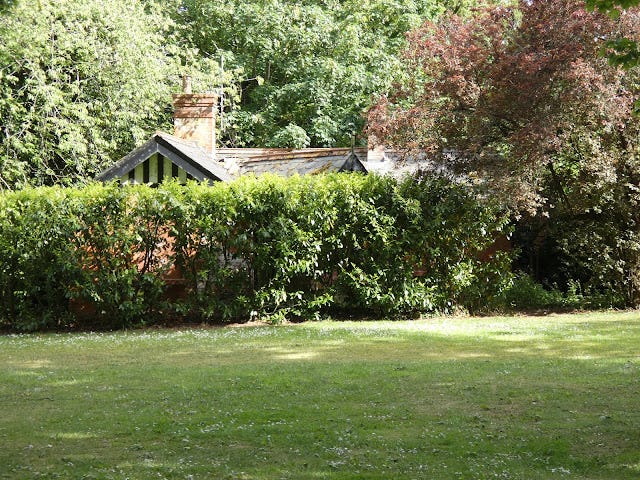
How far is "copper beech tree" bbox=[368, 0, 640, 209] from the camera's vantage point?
14.2m

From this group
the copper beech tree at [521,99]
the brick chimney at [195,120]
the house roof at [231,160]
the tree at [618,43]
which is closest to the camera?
the tree at [618,43]

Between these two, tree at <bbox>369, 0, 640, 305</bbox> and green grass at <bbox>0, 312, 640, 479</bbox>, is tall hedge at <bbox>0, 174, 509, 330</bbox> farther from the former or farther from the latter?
green grass at <bbox>0, 312, 640, 479</bbox>

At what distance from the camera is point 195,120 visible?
71.2ft

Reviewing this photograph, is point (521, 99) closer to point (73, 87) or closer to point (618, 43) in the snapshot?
point (618, 43)

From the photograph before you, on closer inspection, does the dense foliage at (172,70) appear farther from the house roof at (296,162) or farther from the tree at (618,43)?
the tree at (618,43)

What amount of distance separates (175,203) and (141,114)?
10.7 metres

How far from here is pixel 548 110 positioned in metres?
14.4

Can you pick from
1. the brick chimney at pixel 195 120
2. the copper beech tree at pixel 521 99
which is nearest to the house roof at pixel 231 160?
the brick chimney at pixel 195 120

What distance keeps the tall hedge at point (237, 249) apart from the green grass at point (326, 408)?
2252 millimetres

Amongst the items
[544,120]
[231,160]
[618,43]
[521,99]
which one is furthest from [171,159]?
[618,43]

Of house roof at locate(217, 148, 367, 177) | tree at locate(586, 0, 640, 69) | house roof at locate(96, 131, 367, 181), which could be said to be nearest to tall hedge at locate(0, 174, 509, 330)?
house roof at locate(96, 131, 367, 181)

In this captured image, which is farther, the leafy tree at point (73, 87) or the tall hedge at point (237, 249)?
the leafy tree at point (73, 87)

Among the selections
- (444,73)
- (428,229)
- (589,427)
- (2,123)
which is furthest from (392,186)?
(2,123)

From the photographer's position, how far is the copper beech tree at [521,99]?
14.2 m
